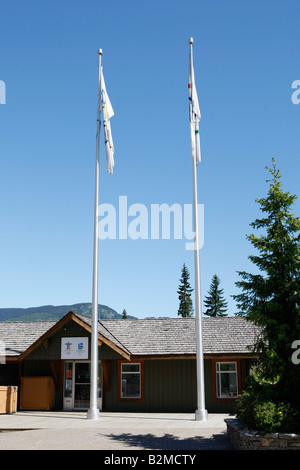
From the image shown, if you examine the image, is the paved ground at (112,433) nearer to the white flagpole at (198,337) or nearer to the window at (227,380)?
the white flagpole at (198,337)

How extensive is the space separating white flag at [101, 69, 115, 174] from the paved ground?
31.7 ft

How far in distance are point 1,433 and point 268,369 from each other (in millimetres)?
8325

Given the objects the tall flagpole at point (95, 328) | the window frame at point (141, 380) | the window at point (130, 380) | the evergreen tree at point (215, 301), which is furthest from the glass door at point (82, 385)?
the evergreen tree at point (215, 301)

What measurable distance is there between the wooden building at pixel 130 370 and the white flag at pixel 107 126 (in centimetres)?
711

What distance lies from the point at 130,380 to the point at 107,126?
449 inches

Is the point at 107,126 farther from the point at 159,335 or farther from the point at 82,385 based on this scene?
the point at 82,385

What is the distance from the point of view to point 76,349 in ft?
71.0

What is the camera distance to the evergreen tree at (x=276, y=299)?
12023 mm

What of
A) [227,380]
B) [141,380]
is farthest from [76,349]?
[227,380]

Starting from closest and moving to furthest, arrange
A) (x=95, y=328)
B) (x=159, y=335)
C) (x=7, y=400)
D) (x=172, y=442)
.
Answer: (x=172, y=442), (x=95, y=328), (x=7, y=400), (x=159, y=335)

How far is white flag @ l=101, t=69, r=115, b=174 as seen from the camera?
19.7m

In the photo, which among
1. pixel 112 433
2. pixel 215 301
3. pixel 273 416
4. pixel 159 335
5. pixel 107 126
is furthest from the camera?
pixel 215 301
